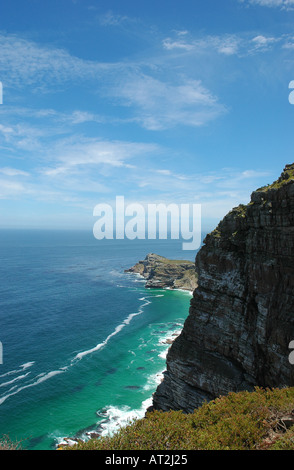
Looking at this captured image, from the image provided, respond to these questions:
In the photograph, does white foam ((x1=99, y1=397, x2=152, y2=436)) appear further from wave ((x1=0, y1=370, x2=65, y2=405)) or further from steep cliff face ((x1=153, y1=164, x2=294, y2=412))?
wave ((x1=0, y1=370, x2=65, y2=405))

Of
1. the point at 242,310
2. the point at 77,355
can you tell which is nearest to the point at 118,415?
the point at 77,355

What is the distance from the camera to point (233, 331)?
35.6m

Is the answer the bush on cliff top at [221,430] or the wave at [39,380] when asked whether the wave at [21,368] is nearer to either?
the wave at [39,380]

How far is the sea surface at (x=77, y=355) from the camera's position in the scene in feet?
164

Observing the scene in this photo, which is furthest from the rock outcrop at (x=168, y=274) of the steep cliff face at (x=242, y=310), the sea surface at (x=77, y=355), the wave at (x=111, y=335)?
the steep cliff face at (x=242, y=310)

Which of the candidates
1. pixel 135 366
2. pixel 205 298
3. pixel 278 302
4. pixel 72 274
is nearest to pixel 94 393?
pixel 135 366

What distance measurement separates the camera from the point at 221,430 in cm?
2052

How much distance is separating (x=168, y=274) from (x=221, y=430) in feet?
457

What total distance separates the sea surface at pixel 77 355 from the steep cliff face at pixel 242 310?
17.7 meters

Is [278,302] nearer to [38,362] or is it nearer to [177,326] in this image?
[38,362]

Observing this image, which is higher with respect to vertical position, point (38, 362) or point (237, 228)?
point (237, 228)

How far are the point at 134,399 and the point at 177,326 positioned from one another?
39423mm

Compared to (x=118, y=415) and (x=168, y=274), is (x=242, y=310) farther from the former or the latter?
(x=168, y=274)
